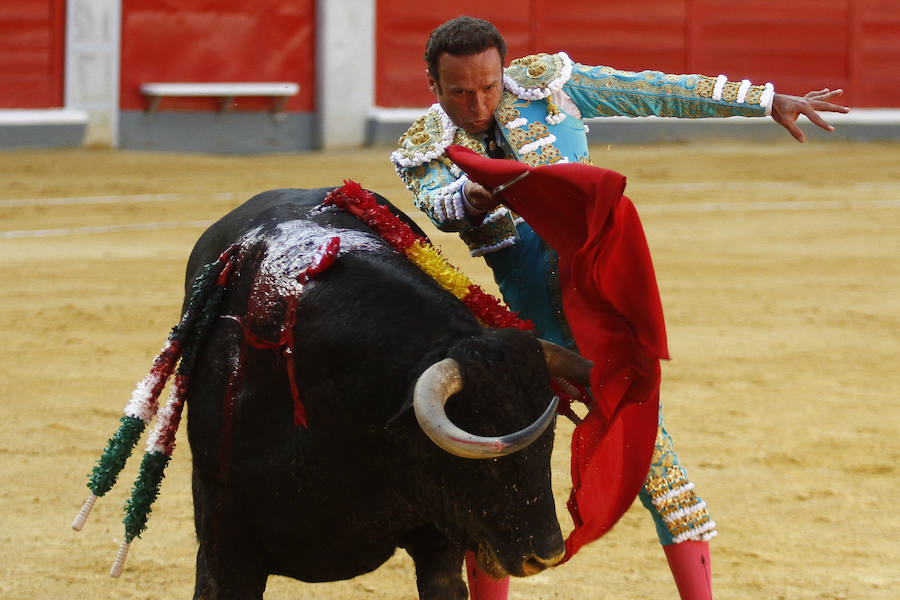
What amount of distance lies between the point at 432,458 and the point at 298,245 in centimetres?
53

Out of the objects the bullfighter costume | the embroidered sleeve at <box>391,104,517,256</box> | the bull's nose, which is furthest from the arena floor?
the bull's nose

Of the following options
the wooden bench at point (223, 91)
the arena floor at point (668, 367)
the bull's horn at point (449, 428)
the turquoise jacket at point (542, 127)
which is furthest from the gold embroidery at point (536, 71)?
the wooden bench at point (223, 91)

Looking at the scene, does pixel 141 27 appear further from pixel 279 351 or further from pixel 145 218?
pixel 279 351

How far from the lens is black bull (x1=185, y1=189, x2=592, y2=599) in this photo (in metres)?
2.12

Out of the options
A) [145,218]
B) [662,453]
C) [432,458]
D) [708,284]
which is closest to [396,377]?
[432,458]

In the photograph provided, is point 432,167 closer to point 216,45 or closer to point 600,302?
point 600,302

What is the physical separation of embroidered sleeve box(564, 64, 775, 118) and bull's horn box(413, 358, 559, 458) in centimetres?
77

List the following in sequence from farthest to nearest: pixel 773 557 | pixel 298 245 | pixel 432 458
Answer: pixel 773 557
pixel 298 245
pixel 432 458

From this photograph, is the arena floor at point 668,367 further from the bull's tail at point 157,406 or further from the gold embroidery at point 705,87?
the gold embroidery at point 705,87

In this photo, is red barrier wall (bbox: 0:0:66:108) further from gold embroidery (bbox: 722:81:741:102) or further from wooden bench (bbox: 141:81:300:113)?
gold embroidery (bbox: 722:81:741:102)

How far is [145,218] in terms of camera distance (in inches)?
328

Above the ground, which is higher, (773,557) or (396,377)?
(396,377)

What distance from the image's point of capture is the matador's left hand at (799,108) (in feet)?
8.07

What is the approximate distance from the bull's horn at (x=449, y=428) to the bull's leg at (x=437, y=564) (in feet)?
1.82
